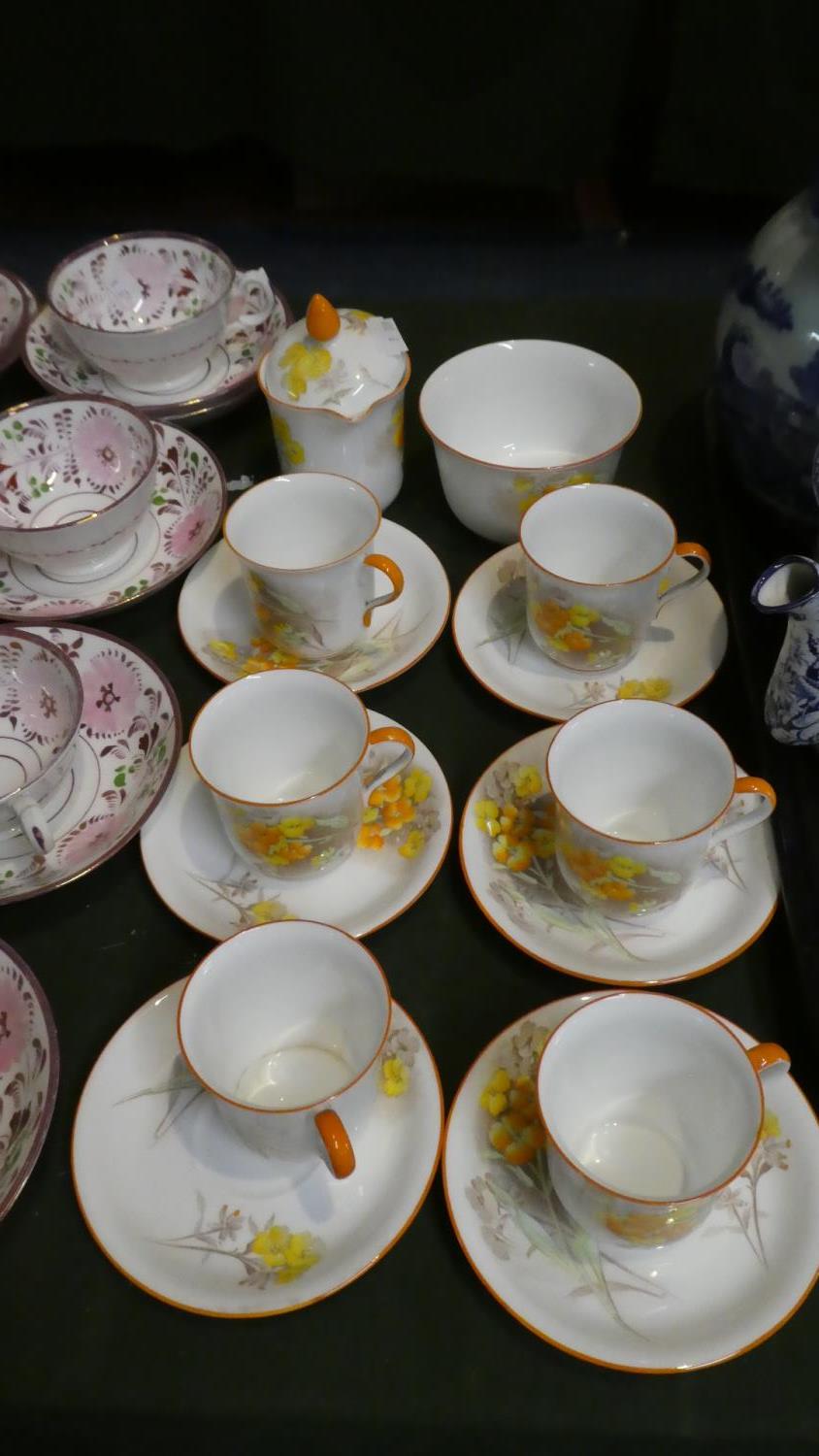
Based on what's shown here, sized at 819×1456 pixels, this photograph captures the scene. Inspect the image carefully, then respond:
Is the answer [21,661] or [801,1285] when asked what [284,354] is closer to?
[21,661]

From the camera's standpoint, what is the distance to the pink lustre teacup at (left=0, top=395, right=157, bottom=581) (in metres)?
0.88

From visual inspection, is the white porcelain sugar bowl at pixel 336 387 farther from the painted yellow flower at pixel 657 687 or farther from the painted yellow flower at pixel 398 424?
the painted yellow flower at pixel 657 687

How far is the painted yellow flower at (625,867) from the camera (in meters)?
0.61

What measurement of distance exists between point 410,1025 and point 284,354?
513 millimetres

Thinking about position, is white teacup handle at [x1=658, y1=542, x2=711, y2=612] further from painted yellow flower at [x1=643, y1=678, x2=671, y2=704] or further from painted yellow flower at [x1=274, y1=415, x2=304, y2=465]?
painted yellow flower at [x1=274, y1=415, x2=304, y2=465]

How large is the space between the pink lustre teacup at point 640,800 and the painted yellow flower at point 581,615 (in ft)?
0.28

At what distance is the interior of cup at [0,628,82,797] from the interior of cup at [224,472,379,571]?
158mm

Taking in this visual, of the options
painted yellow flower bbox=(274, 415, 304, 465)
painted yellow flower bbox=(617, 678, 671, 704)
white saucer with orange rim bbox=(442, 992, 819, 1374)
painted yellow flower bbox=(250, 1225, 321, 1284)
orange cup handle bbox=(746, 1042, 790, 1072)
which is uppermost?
painted yellow flower bbox=(274, 415, 304, 465)

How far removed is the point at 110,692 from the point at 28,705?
57 millimetres

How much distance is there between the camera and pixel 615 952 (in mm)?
634

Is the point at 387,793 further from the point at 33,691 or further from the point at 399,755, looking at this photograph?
the point at 33,691

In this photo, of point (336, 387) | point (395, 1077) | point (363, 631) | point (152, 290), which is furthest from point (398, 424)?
point (395, 1077)

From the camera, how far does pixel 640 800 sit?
0.71 meters

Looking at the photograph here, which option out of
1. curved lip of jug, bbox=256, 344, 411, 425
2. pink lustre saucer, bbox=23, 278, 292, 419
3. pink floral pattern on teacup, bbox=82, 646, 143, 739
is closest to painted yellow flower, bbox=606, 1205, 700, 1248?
pink floral pattern on teacup, bbox=82, 646, 143, 739
